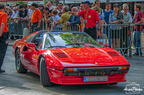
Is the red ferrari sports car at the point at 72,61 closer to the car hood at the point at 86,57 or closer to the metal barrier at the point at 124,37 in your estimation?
the car hood at the point at 86,57

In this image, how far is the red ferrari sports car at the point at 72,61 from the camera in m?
7.09

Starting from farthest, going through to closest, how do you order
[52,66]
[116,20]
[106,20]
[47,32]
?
1. [106,20]
2. [116,20]
3. [47,32]
4. [52,66]

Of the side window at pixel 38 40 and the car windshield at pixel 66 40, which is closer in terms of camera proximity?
the car windshield at pixel 66 40

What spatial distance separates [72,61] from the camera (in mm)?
7203

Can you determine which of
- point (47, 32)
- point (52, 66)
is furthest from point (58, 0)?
point (52, 66)

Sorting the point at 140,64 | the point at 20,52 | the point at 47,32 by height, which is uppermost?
the point at 47,32

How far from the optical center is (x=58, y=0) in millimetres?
27500

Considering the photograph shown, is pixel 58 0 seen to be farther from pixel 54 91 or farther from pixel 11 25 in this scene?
pixel 54 91

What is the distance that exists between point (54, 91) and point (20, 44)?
2.93m

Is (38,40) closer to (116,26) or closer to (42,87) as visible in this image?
(42,87)

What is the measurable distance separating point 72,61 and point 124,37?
6.71 metres

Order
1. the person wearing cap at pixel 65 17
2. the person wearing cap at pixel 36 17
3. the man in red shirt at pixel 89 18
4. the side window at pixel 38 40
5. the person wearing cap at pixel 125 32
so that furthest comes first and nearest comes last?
the person wearing cap at pixel 36 17 → the person wearing cap at pixel 65 17 → the person wearing cap at pixel 125 32 → the man in red shirt at pixel 89 18 → the side window at pixel 38 40

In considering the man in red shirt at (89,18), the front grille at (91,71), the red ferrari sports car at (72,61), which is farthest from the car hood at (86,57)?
the man in red shirt at (89,18)

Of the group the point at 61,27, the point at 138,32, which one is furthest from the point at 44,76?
the point at 61,27
